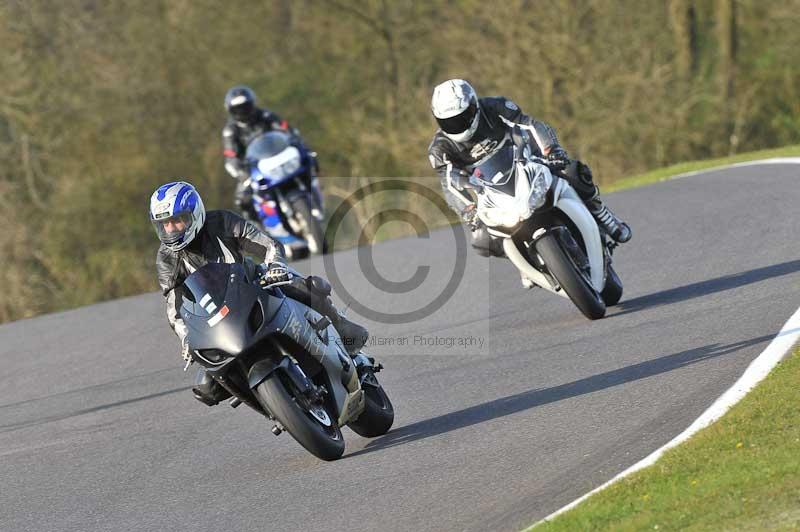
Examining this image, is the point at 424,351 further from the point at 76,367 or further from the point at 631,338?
the point at 76,367

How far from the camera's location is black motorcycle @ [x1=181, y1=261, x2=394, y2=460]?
634 centimetres

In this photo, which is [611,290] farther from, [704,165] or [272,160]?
[704,165]

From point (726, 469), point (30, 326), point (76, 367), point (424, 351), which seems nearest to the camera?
point (726, 469)

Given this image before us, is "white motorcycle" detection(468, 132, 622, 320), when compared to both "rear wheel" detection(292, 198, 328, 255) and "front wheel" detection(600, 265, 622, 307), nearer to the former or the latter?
"front wheel" detection(600, 265, 622, 307)

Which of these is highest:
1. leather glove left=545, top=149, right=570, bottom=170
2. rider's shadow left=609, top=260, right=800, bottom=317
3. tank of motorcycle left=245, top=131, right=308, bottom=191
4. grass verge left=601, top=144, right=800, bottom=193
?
leather glove left=545, top=149, right=570, bottom=170

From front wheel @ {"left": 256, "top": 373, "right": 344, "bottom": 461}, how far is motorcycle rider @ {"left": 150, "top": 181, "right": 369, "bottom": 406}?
1.81 ft

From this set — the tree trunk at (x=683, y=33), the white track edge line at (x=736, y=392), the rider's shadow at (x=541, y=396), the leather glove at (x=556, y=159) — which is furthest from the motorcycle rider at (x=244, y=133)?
the tree trunk at (x=683, y=33)

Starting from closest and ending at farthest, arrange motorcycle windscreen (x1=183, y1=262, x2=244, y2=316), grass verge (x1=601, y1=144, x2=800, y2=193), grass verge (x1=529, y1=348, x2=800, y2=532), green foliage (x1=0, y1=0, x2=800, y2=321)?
grass verge (x1=529, y1=348, x2=800, y2=532) < motorcycle windscreen (x1=183, y1=262, x2=244, y2=316) < grass verge (x1=601, y1=144, x2=800, y2=193) < green foliage (x1=0, y1=0, x2=800, y2=321)

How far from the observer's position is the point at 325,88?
3534cm

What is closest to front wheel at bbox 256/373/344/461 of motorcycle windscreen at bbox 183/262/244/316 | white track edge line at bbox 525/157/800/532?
motorcycle windscreen at bbox 183/262/244/316

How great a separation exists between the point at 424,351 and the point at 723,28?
22.7 m

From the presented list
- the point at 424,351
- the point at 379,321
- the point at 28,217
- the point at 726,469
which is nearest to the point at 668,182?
the point at 379,321

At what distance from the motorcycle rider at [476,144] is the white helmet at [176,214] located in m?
2.89

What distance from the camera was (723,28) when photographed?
3055 centimetres
